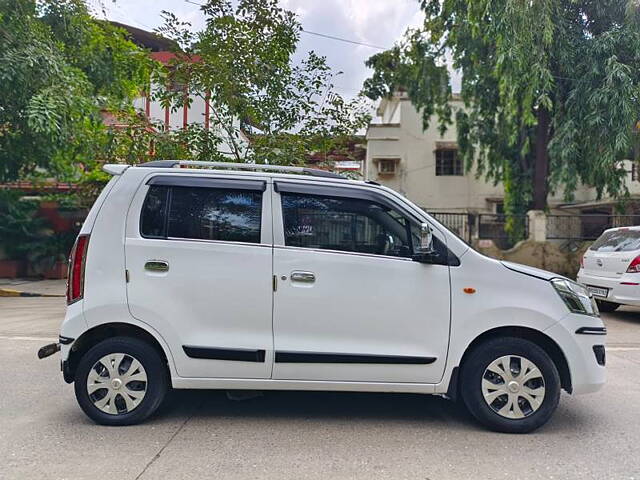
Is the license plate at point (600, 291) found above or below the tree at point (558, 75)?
below

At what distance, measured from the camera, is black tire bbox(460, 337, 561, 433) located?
12.8 feet

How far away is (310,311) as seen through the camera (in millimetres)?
3896

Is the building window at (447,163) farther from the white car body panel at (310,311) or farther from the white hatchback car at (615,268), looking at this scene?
the white car body panel at (310,311)

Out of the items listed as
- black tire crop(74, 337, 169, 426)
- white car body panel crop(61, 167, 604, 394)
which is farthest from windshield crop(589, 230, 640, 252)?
black tire crop(74, 337, 169, 426)

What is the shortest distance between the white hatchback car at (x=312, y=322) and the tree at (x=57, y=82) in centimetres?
661

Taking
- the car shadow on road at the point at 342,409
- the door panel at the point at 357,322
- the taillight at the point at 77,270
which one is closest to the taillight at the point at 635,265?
the car shadow on road at the point at 342,409

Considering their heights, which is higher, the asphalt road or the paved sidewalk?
the paved sidewalk

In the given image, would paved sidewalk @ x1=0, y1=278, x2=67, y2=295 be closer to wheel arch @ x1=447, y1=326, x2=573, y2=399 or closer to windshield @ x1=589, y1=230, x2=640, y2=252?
wheel arch @ x1=447, y1=326, x2=573, y2=399

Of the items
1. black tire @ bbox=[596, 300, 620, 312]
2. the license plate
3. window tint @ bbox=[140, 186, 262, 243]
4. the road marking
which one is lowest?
the road marking

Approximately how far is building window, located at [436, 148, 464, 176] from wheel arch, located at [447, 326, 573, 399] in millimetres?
19901

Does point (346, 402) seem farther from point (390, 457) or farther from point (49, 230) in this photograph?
point (49, 230)

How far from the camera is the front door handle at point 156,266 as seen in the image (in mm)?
3918

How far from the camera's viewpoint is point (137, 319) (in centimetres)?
391

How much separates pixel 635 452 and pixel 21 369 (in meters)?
6.17
